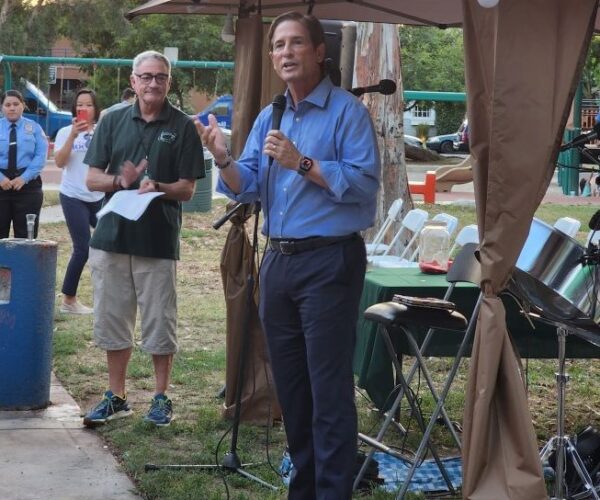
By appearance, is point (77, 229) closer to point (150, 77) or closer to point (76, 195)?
point (76, 195)

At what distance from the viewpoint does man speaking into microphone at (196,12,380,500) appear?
4.37 meters

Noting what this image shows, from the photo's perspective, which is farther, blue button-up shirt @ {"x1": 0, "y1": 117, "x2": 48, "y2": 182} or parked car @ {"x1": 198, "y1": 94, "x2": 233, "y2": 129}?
→ parked car @ {"x1": 198, "y1": 94, "x2": 233, "y2": 129}

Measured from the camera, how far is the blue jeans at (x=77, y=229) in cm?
997

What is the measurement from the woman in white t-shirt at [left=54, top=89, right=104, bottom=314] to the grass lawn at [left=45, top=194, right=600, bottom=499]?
39 cm

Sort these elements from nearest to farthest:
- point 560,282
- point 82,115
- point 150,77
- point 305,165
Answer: point 305,165
point 560,282
point 150,77
point 82,115

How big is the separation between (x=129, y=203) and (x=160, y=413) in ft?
4.25

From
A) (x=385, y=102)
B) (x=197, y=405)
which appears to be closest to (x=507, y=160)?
(x=197, y=405)

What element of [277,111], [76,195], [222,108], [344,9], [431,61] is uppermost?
[431,61]

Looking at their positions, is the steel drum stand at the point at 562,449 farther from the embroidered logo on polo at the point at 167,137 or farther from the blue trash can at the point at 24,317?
the blue trash can at the point at 24,317

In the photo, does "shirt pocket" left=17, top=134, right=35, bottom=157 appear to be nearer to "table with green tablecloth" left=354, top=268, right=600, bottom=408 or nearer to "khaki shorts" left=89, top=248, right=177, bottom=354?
"khaki shorts" left=89, top=248, right=177, bottom=354

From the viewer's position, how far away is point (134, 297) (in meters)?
6.46

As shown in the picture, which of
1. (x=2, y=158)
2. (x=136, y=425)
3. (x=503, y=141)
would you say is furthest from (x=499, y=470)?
(x=2, y=158)

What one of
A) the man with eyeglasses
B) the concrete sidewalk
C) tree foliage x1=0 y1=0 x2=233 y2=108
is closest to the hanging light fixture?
the man with eyeglasses

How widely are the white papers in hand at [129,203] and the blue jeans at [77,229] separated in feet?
12.9
